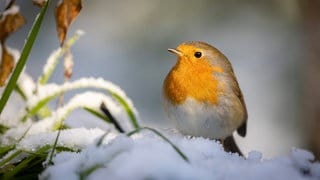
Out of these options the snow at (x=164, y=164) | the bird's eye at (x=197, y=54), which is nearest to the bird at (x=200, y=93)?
the bird's eye at (x=197, y=54)

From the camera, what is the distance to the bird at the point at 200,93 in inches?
69.4

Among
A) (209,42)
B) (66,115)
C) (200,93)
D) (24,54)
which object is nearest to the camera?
(24,54)

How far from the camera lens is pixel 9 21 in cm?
123

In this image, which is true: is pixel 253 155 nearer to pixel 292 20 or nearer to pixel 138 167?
pixel 138 167

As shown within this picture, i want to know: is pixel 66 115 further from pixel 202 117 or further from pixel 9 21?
pixel 202 117

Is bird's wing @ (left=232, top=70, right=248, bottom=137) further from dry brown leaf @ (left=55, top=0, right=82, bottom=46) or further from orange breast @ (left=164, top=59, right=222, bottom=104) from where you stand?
dry brown leaf @ (left=55, top=0, right=82, bottom=46)

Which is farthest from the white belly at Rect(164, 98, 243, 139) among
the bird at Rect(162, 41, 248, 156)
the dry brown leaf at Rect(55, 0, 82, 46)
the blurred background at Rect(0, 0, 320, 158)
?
the blurred background at Rect(0, 0, 320, 158)

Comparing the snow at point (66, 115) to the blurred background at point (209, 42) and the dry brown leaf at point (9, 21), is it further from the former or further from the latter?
the blurred background at point (209, 42)

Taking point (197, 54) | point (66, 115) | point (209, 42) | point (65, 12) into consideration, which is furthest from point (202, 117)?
point (209, 42)

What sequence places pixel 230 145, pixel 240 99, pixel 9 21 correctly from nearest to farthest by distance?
1. pixel 9 21
2. pixel 240 99
3. pixel 230 145

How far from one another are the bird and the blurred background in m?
1.72

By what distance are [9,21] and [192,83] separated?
665 millimetres

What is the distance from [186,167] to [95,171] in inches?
4.8

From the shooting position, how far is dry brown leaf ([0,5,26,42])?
4.03ft
